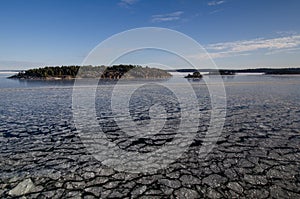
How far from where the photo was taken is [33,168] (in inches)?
211

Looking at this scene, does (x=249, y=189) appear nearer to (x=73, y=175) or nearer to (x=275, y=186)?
(x=275, y=186)

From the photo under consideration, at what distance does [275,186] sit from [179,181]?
6.53 ft

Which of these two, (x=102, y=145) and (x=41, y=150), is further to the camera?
(x=102, y=145)

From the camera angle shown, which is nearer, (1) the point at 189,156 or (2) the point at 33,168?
(2) the point at 33,168

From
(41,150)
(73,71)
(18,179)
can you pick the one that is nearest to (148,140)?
(41,150)

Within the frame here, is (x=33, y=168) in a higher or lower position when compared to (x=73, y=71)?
lower

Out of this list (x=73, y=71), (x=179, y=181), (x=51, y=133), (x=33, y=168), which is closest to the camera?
(x=179, y=181)

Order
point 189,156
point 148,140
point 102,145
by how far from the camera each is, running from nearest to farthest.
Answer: point 189,156
point 102,145
point 148,140

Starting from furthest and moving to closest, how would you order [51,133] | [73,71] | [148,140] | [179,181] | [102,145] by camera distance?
[73,71] < [51,133] < [148,140] < [102,145] < [179,181]

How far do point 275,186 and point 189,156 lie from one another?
2274 mm

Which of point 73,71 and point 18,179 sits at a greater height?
point 73,71

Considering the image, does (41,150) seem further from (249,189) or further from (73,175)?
(249,189)

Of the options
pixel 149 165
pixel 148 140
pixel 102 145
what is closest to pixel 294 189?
pixel 149 165

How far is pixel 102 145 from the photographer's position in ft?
23.2
